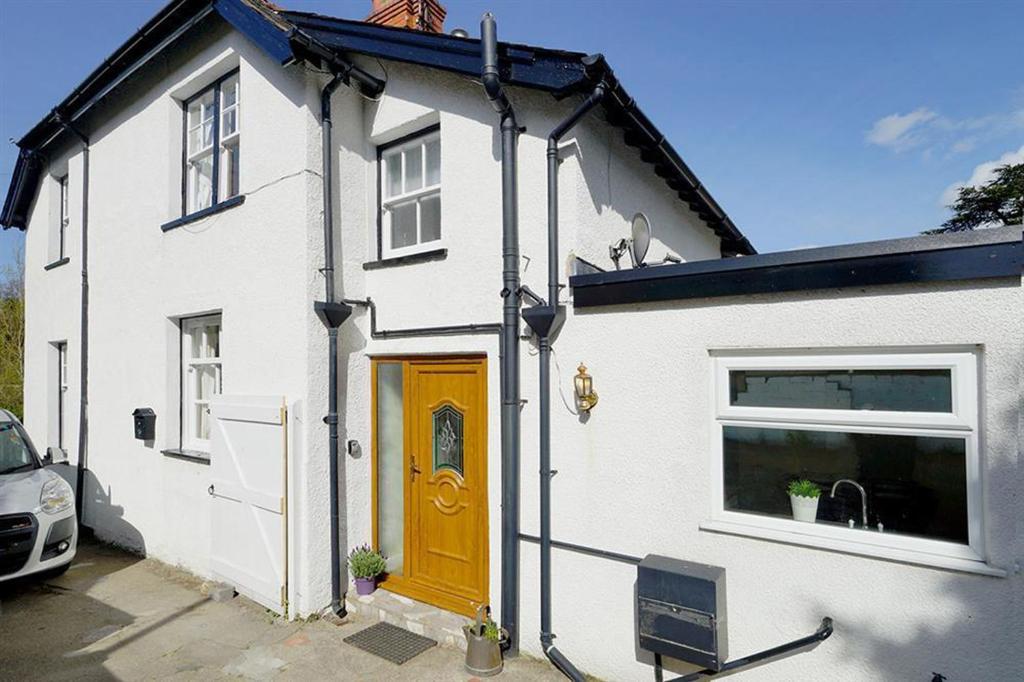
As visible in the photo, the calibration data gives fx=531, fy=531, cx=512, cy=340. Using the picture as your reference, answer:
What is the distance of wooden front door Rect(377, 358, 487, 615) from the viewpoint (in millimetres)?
5070

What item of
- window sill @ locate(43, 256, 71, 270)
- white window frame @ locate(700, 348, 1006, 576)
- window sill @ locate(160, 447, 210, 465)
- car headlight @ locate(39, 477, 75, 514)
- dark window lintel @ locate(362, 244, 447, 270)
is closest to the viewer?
white window frame @ locate(700, 348, 1006, 576)

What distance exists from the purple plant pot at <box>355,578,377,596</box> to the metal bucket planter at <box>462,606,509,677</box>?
157 centimetres

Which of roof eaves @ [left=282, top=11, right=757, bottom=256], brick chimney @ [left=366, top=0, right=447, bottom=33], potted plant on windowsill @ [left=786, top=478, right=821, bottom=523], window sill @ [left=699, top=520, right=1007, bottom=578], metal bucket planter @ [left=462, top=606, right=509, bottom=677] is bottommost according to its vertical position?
metal bucket planter @ [left=462, top=606, right=509, bottom=677]

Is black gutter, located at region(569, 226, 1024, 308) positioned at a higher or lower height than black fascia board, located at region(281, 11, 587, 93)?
lower

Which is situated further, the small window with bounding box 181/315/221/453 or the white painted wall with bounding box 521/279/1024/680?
the small window with bounding box 181/315/221/453

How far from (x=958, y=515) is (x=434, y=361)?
13.8ft

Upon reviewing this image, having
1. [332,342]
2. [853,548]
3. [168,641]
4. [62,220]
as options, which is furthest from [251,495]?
[62,220]

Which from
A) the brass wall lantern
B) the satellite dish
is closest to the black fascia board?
the satellite dish

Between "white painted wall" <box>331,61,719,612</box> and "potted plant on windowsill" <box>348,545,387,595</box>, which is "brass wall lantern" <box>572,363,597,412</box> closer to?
"white painted wall" <box>331,61,719,612</box>

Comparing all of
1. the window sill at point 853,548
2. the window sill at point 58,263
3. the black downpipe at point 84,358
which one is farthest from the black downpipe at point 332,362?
the window sill at point 58,263

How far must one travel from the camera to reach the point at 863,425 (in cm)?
334

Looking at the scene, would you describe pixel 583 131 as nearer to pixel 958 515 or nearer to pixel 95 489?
pixel 958 515

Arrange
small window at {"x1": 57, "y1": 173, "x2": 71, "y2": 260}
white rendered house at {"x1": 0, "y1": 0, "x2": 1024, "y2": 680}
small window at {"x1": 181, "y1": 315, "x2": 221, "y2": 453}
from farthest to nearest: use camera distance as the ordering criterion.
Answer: small window at {"x1": 57, "y1": 173, "x2": 71, "y2": 260} < small window at {"x1": 181, "y1": 315, "x2": 221, "y2": 453} < white rendered house at {"x1": 0, "y1": 0, "x2": 1024, "y2": 680}

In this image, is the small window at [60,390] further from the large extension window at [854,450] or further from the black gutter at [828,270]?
the large extension window at [854,450]
